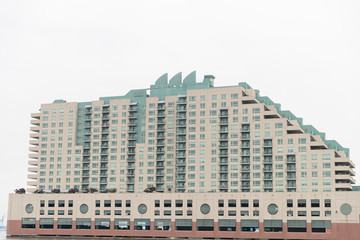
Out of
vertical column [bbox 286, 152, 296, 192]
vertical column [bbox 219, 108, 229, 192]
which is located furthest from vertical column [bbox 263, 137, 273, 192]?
vertical column [bbox 219, 108, 229, 192]

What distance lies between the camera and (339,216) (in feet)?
557

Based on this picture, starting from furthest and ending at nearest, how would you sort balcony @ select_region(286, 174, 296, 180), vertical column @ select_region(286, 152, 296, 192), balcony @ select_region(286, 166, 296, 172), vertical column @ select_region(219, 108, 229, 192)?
vertical column @ select_region(219, 108, 229, 192) < balcony @ select_region(286, 174, 296, 180) < balcony @ select_region(286, 166, 296, 172) < vertical column @ select_region(286, 152, 296, 192)

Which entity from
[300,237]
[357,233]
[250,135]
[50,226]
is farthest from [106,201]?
[357,233]

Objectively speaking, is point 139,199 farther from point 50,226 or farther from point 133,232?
point 50,226

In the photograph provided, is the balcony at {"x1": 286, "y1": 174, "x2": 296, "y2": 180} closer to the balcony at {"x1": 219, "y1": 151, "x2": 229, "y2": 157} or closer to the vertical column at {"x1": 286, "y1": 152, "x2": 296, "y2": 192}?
the vertical column at {"x1": 286, "y1": 152, "x2": 296, "y2": 192}

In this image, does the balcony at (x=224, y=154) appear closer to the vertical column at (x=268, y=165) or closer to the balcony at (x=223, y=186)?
the balcony at (x=223, y=186)

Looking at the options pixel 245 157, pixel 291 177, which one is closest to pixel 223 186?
pixel 245 157

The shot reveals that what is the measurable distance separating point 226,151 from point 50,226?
219 ft

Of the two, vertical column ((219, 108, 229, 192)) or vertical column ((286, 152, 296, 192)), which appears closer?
vertical column ((286, 152, 296, 192))

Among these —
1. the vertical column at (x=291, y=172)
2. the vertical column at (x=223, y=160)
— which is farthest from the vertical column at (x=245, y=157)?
the vertical column at (x=291, y=172)

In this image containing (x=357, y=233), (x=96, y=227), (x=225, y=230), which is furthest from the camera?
(x=96, y=227)

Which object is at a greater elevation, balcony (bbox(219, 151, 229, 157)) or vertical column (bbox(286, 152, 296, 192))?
balcony (bbox(219, 151, 229, 157))

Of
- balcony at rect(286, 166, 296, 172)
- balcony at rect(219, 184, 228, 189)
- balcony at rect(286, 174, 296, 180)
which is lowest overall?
balcony at rect(219, 184, 228, 189)

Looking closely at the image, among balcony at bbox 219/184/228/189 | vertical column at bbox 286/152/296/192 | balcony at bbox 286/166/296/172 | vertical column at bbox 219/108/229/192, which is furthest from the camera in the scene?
vertical column at bbox 219/108/229/192
